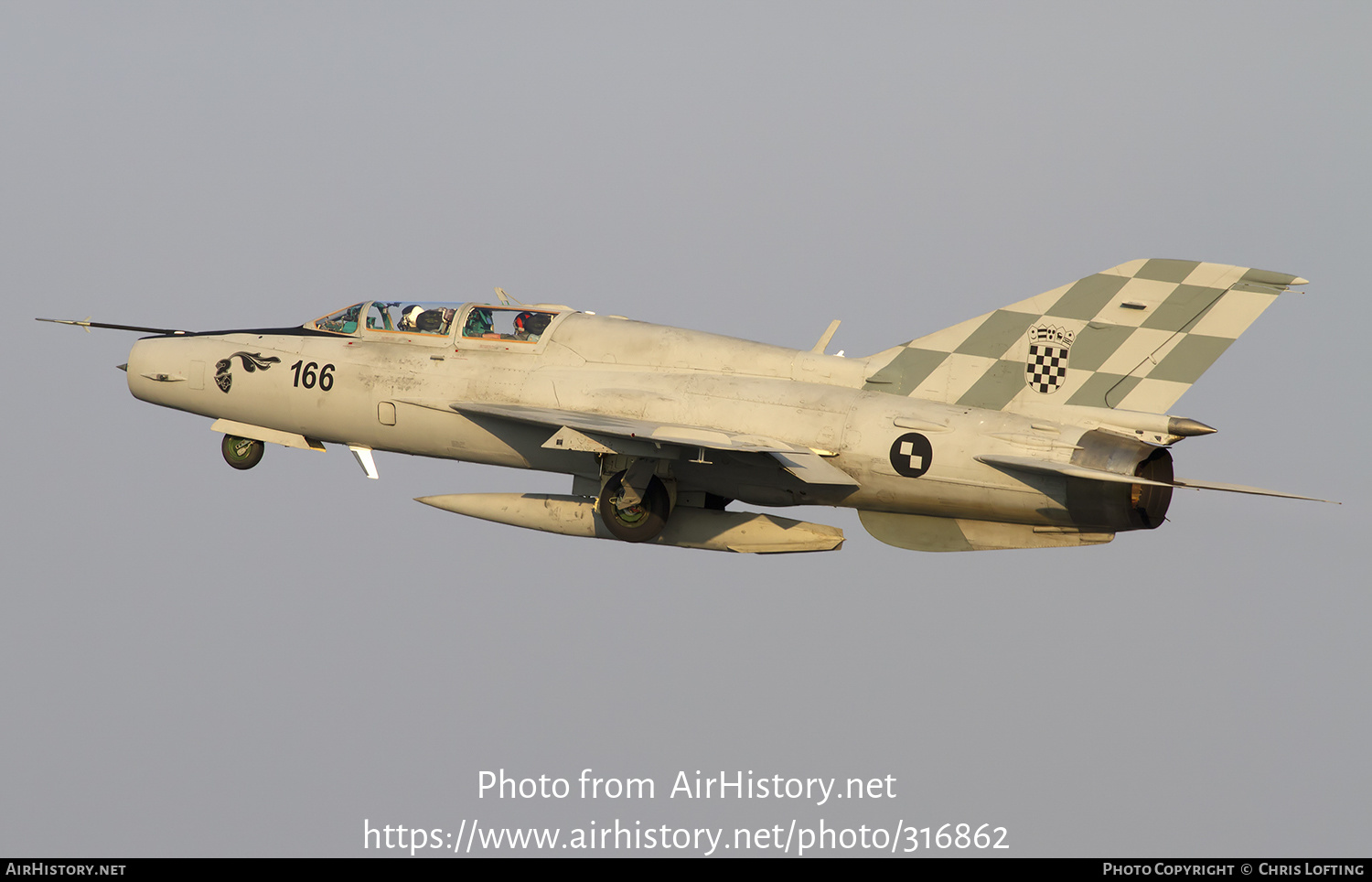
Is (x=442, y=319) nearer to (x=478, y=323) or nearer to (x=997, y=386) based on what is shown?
(x=478, y=323)

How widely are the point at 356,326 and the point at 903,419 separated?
285 inches

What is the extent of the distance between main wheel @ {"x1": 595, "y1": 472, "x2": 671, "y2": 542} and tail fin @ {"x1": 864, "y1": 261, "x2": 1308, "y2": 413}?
2872 mm

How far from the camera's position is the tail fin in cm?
1730

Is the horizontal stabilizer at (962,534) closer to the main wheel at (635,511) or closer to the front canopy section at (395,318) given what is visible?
the main wheel at (635,511)

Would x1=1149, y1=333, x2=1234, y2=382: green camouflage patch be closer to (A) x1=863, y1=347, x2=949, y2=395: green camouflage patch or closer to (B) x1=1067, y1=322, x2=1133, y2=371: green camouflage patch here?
(B) x1=1067, y1=322, x2=1133, y2=371: green camouflage patch

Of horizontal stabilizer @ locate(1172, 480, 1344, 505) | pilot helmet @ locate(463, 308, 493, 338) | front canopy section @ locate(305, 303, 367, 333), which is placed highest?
front canopy section @ locate(305, 303, 367, 333)

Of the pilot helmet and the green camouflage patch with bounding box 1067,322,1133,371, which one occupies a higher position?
the pilot helmet

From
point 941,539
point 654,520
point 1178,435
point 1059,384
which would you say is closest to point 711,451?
point 654,520

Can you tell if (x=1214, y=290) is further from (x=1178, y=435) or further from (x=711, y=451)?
(x=711, y=451)

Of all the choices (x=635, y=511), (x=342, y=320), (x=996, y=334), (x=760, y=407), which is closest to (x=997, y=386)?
(x=996, y=334)

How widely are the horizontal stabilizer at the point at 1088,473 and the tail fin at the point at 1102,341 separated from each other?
0.83m

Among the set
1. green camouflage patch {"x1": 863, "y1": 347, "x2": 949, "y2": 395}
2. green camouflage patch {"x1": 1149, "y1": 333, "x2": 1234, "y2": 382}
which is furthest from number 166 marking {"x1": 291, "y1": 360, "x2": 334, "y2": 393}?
green camouflage patch {"x1": 1149, "y1": 333, "x2": 1234, "y2": 382}

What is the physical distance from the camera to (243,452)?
2188 cm

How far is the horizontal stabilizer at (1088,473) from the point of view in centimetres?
1632
